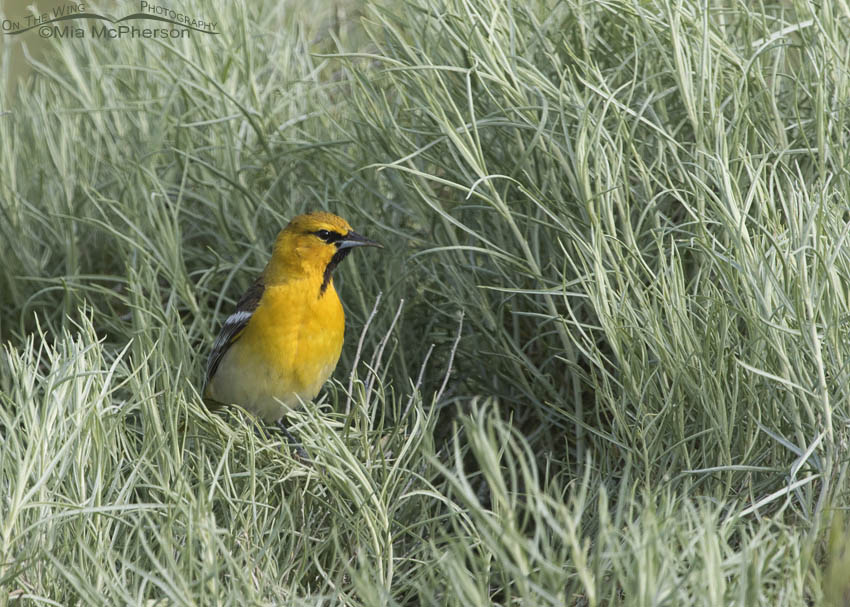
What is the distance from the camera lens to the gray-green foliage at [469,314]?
5.19 ft

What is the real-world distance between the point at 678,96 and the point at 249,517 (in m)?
1.62

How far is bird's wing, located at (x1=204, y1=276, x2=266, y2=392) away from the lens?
2967mm

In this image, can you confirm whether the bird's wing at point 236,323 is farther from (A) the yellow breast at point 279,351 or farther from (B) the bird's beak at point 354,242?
(B) the bird's beak at point 354,242

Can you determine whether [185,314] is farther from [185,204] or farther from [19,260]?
[19,260]

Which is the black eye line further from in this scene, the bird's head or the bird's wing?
the bird's wing

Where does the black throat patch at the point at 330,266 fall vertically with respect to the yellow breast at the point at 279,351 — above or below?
above

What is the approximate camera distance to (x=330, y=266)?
3.19 metres

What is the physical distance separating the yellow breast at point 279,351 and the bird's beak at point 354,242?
235 mm

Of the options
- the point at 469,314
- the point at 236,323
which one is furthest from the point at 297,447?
the point at 469,314

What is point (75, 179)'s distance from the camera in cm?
333

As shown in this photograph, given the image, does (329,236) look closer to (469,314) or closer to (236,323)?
(236,323)

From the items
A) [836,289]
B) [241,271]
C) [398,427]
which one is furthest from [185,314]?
[836,289]

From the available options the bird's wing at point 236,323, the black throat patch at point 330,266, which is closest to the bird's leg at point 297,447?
the bird's wing at point 236,323

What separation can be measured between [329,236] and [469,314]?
2.16 feet
